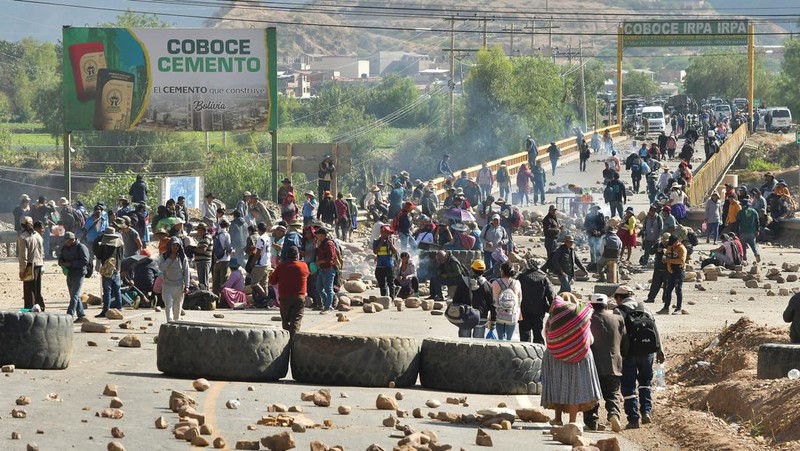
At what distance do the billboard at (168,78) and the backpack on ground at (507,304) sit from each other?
83.3 feet

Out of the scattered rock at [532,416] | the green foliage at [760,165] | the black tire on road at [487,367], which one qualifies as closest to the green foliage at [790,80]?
the green foliage at [760,165]

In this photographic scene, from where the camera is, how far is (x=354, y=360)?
1525 centimetres

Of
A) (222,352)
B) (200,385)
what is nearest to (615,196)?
(222,352)

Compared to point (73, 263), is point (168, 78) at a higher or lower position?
higher

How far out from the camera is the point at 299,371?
15.5m

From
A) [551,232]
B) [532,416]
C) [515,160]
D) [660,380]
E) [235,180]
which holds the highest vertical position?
[515,160]

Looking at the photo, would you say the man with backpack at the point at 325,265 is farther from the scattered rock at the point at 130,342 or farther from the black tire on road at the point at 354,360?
the black tire on road at the point at 354,360

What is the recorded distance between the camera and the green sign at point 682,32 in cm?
8106

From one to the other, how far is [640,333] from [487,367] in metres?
2.10

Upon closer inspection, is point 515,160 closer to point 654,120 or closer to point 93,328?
point 654,120

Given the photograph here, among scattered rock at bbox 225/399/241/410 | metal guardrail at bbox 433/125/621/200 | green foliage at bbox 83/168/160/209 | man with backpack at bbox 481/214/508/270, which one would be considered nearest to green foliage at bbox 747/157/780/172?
metal guardrail at bbox 433/125/621/200

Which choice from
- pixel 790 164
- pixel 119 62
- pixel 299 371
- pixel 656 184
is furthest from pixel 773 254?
pixel 790 164

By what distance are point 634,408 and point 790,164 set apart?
60.3 metres

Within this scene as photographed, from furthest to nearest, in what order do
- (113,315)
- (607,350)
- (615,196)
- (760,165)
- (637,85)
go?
1. (637,85)
2. (760,165)
3. (615,196)
4. (113,315)
5. (607,350)
